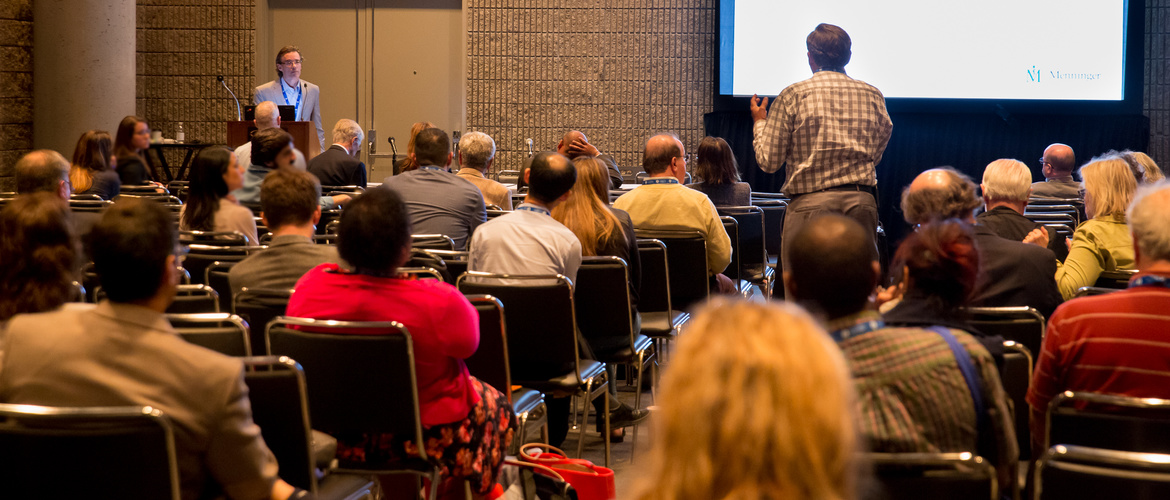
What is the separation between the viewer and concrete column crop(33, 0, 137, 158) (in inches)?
345

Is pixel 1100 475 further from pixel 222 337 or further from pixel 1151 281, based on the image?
pixel 222 337

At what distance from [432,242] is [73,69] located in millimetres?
6094

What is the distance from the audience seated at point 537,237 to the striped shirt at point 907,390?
6.23ft

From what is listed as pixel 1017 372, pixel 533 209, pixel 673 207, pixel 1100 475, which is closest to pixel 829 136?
pixel 673 207

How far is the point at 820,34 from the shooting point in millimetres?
4457

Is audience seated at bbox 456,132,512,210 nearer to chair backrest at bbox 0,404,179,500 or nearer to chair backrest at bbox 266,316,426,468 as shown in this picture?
chair backrest at bbox 266,316,426,468

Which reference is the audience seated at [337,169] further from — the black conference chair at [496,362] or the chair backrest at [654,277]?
the black conference chair at [496,362]

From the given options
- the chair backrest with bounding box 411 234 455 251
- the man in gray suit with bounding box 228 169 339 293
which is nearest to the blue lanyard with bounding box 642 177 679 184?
the chair backrest with bounding box 411 234 455 251

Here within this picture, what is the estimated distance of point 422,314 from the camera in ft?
8.05

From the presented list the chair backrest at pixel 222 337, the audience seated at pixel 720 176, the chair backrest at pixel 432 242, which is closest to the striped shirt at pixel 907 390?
the chair backrest at pixel 222 337

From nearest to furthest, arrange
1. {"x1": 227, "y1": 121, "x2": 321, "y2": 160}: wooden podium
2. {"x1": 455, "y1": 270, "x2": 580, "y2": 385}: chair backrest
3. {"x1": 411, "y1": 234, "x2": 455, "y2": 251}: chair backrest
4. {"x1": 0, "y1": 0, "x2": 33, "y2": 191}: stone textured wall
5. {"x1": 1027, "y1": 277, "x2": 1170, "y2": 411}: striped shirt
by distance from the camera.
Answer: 1. {"x1": 1027, "y1": 277, "x2": 1170, "y2": 411}: striped shirt
2. {"x1": 455, "y1": 270, "x2": 580, "y2": 385}: chair backrest
3. {"x1": 411, "y1": 234, "x2": 455, "y2": 251}: chair backrest
4. {"x1": 227, "y1": 121, "x2": 321, "y2": 160}: wooden podium
5. {"x1": 0, "y1": 0, "x2": 33, "y2": 191}: stone textured wall

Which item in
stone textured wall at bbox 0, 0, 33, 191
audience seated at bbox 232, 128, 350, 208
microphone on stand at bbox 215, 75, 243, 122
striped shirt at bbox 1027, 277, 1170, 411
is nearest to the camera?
striped shirt at bbox 1027, 277, 1170, 411

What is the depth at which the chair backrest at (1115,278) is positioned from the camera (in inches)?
136

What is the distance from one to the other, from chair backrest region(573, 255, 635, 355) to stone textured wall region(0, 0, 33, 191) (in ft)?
24.5
